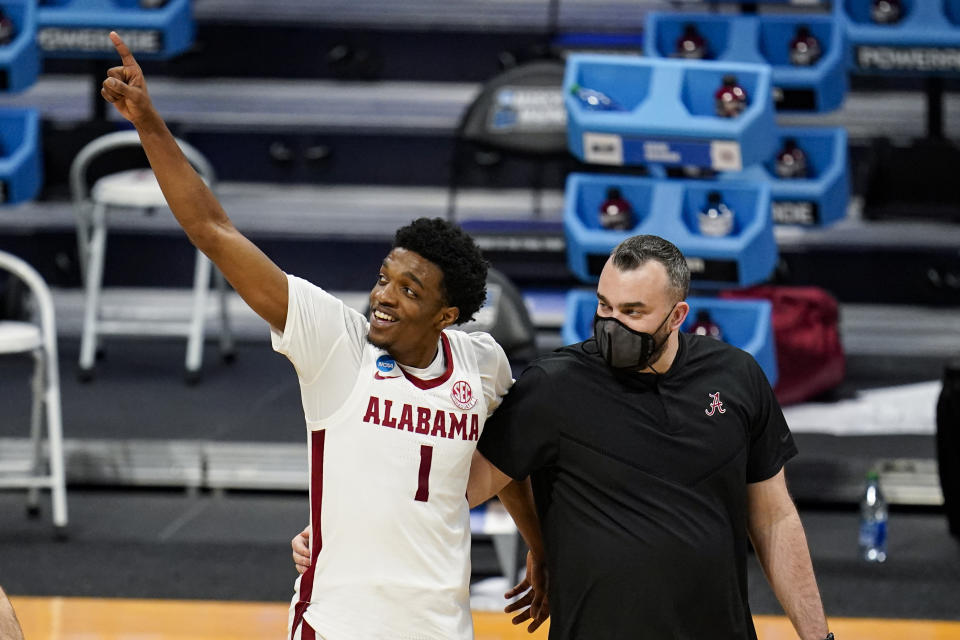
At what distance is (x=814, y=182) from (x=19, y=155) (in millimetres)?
3212

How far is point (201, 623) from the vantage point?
4.46 metres

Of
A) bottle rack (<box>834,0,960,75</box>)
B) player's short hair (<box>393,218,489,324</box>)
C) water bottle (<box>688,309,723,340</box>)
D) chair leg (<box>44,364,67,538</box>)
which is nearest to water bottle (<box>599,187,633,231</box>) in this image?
water bottle (<box>688,309,723,340</box>)

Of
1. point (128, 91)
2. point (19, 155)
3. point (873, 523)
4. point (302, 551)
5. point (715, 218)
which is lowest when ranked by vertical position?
point (873, 523)

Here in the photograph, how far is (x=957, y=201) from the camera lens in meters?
7.04

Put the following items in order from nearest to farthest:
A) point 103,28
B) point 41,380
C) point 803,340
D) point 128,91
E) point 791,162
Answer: point 128,91, point 41,380, point 803,340, point 791,162, point 103,28

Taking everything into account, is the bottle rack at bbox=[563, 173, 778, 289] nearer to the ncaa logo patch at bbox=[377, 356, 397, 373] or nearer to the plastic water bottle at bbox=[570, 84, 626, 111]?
the plastic water bottle at bbox=[570, 84, 626, 111]

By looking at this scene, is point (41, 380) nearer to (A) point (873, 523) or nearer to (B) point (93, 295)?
(B) point (93, 295)

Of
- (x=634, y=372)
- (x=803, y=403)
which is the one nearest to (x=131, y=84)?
(x=634, y=372)

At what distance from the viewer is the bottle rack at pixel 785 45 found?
632 cm

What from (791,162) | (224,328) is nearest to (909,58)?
(791,162)

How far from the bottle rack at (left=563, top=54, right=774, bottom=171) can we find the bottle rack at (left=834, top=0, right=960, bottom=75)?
52.9 inches

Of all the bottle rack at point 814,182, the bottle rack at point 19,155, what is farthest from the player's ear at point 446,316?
the bottle rack at point 19,155

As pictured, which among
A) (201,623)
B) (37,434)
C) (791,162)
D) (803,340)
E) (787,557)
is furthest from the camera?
(791,162)

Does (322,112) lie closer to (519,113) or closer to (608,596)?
(519,113)
